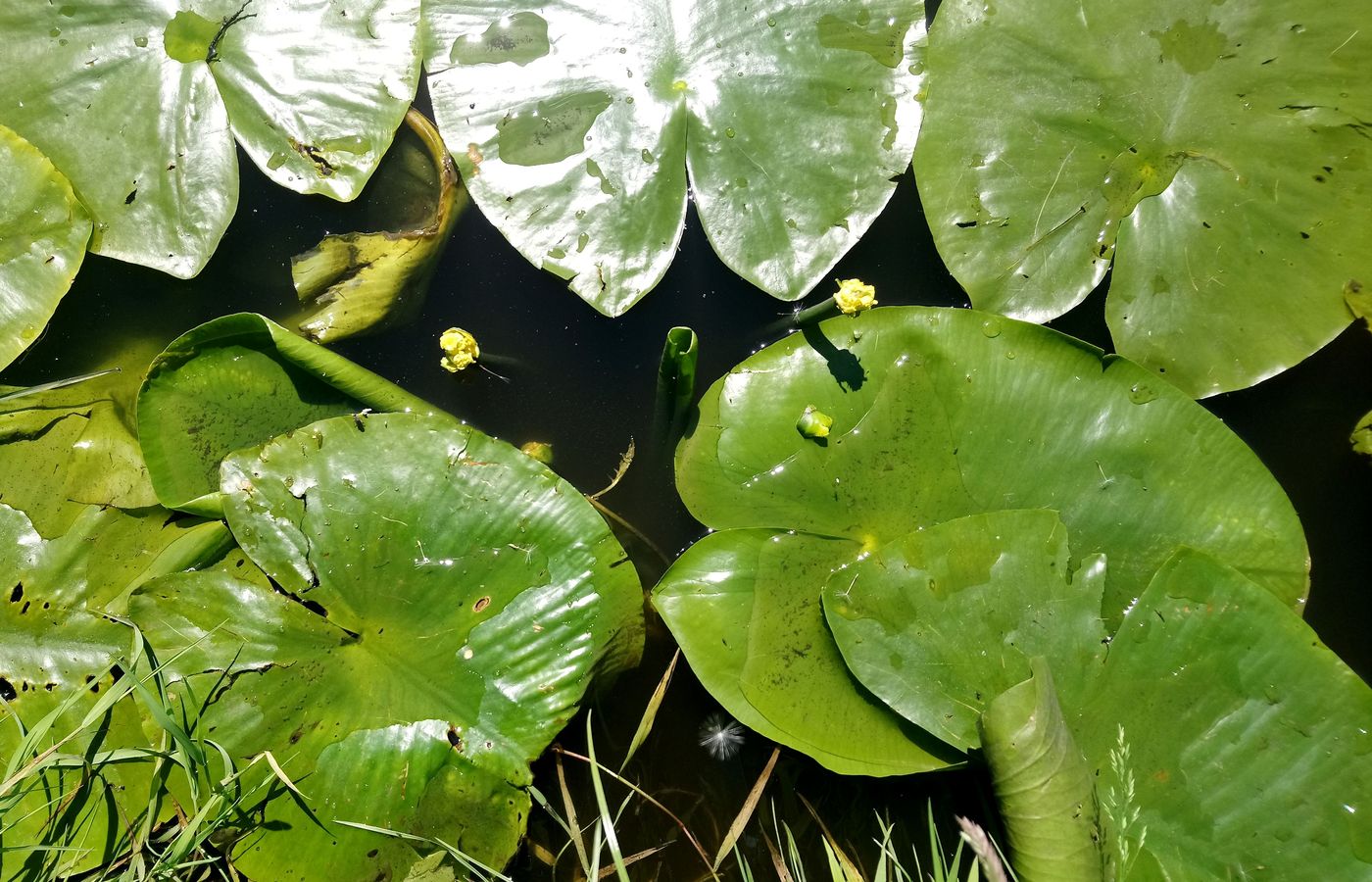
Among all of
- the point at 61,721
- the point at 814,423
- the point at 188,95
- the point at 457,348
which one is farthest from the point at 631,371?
the point at 61,721

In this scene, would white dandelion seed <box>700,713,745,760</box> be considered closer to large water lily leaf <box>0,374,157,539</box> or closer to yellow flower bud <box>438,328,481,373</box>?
yellow flower bud <box>438,328,481,373</box>

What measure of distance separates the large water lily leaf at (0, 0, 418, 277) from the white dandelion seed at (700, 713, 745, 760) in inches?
66.1

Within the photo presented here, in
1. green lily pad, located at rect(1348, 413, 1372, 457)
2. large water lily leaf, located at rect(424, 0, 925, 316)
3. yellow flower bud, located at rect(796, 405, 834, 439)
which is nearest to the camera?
yellow flower bud, located at rect(796, 405, 834, 439)

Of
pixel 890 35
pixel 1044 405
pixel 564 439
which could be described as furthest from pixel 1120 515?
pixel 564 439

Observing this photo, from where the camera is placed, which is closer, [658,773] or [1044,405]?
[1044,405]

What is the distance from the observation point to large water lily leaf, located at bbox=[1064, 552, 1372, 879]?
1476 mm

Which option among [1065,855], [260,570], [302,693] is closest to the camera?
[1065,855]

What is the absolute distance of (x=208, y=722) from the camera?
5.35 feet

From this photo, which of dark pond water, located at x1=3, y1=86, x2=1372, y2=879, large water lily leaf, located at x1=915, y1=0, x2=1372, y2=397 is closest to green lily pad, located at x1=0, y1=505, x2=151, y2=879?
dark pond water, located at x1=3, y1=86, x2=1372, y2=879

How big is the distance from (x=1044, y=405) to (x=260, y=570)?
1.88 m

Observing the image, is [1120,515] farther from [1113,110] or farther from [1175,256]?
[1113,110]

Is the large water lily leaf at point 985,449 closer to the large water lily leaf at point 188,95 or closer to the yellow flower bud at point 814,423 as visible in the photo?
the yellow flower bud at point 814,423

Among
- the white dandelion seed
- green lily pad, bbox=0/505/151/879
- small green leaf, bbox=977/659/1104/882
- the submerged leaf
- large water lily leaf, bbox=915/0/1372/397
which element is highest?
large water lily leaf, bbox=915/0/1372/397

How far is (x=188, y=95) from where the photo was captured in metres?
1.89
